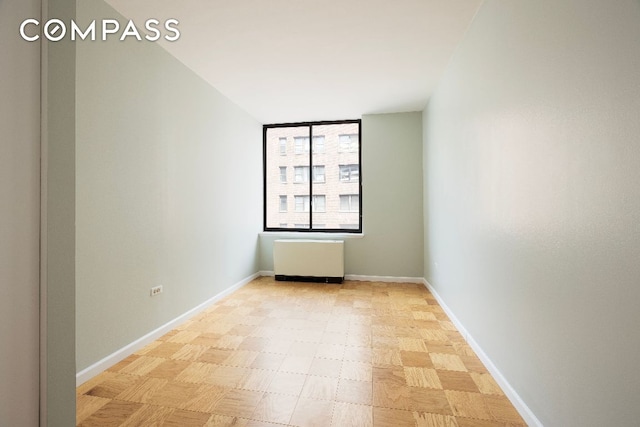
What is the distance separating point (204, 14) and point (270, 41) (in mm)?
612

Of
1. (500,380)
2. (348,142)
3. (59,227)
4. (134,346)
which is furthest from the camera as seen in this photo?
(348,142)

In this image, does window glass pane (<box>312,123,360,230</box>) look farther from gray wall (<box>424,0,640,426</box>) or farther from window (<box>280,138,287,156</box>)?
gray wall (<box>424,0,640,426</box>)

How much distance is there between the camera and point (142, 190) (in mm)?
2705

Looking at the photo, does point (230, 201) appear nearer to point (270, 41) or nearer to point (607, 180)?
point (270, 41)

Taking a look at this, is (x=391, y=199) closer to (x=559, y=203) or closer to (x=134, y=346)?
(x=559, y=203)

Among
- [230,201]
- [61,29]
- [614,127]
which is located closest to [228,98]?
[230,201]

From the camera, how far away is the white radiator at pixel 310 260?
4.98 metres

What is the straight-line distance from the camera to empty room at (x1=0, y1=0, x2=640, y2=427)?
1.09m

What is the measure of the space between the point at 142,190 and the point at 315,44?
209cm

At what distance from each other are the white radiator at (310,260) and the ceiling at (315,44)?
2.24 meters

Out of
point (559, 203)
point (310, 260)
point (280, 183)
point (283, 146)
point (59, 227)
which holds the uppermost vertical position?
point (283, 146)

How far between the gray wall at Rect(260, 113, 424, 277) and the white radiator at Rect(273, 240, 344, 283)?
0.37 metres

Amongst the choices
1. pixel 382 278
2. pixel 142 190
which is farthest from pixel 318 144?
pixel 142 190

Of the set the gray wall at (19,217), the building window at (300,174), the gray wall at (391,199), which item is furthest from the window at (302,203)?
the gray wall at (19,217)
